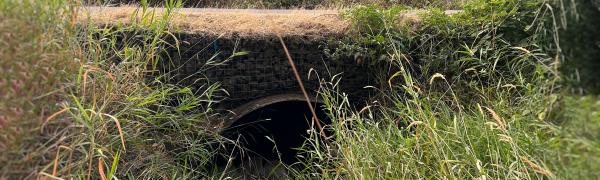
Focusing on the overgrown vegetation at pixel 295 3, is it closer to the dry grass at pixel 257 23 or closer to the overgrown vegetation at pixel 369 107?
the dry grass at pixel 257 23

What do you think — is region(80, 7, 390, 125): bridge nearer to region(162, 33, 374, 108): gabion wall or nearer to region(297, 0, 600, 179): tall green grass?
region(162, 33, 374, 108): gabion wall

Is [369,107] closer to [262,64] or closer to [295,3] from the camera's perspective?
[262,64]

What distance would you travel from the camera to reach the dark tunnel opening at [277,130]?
502 cm

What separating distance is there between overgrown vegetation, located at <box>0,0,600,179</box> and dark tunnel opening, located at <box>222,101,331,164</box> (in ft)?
1.64

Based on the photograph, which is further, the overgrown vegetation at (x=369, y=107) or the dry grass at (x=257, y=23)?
the dry grass at (x=257, y=23)

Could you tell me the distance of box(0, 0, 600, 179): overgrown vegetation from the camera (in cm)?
205

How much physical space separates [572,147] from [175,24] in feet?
11.4

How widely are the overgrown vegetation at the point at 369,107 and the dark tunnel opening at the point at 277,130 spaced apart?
0.50m

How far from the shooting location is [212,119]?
15.4ft

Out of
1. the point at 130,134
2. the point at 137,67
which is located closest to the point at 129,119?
the point at 130,134

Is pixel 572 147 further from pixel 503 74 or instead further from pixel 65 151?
pixel 503 74

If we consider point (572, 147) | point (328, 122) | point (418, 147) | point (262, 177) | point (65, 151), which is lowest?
point (262, 177)

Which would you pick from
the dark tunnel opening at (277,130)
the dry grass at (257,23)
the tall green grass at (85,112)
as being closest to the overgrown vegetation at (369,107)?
the tall green grass at (85,112)

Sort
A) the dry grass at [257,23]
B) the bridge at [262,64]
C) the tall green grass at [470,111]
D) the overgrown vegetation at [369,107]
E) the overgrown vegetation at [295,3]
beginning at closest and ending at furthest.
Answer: the tall green grass at [470,111] < the overgrown vegetation at [369,107] < the bridge at [262,64] < the dry grass at [257,23] < the overgrown vegetation at [295,3]
